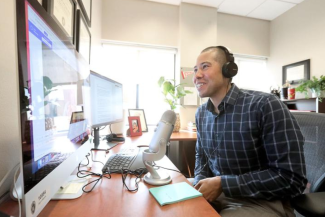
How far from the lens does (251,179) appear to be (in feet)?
2.50

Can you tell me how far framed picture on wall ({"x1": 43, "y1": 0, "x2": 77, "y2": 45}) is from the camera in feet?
2.80

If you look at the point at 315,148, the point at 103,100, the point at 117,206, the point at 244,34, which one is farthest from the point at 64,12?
the point at 244,34

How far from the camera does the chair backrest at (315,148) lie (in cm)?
79

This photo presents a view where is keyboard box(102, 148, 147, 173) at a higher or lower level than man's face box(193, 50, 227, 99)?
lower

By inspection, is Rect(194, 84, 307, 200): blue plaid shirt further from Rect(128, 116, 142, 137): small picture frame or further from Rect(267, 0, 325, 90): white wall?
Rect(267, 0, 325, 90): white wall

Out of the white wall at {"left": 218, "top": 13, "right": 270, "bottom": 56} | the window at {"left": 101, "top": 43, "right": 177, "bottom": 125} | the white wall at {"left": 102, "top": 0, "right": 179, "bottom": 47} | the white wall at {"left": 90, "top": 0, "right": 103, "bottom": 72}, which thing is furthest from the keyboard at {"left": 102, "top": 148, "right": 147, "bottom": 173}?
the white wall at {"left": 218, "top": 13, "right": 270, "bottom": 56}

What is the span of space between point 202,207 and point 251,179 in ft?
1.28

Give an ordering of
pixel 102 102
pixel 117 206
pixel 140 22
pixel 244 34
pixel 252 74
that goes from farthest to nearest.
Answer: pixel 252 74 → pixel 244 34 → pixel 140 22 → pixel 102 102 → pixel 117 206

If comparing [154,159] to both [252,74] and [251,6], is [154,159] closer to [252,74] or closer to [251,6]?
[251,6]

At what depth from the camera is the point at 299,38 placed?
8.38ft

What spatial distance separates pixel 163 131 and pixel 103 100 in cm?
75

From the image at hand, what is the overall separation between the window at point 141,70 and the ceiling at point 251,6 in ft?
2.71

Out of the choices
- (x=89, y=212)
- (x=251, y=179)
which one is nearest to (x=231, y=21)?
(x=251, y=179)

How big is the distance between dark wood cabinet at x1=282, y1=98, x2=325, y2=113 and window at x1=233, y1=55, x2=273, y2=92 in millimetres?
873
